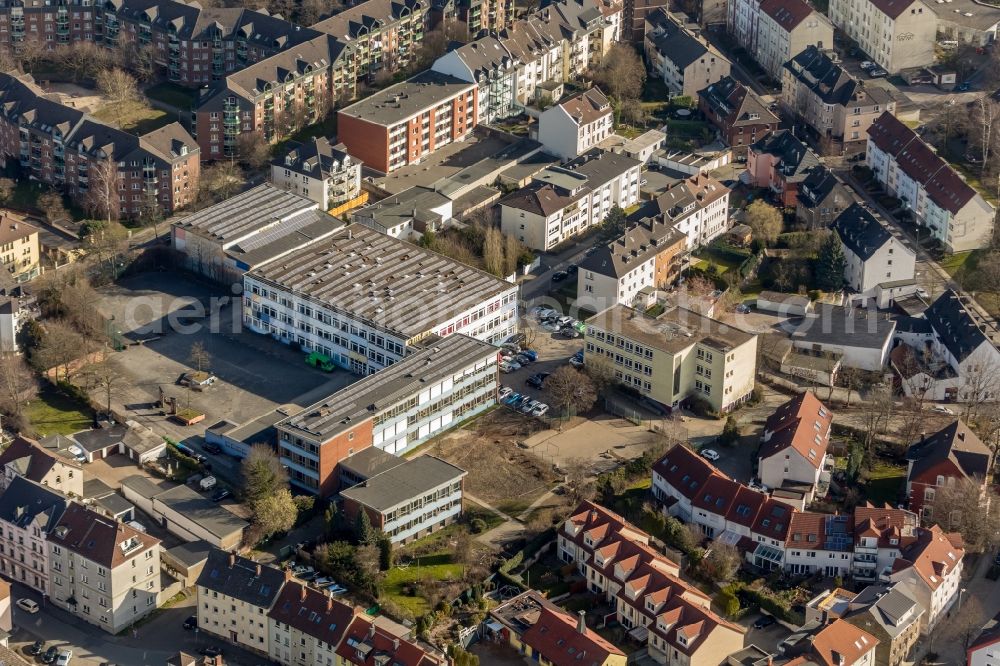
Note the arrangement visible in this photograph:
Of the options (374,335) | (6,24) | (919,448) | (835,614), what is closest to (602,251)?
(374,335)

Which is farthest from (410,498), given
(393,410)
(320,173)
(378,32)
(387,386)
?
(378,32)

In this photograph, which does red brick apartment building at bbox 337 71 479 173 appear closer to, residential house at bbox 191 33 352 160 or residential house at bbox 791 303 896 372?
residential house at bbox 191 33 352 160

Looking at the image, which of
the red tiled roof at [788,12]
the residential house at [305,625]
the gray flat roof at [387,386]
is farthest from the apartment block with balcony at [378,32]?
the residential house at [305,625]

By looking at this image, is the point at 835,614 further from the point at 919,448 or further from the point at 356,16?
the point at 356,16

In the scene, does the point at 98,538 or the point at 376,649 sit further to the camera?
the point at 98,538

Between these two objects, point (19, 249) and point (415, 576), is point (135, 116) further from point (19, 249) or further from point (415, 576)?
point (415, 576)
